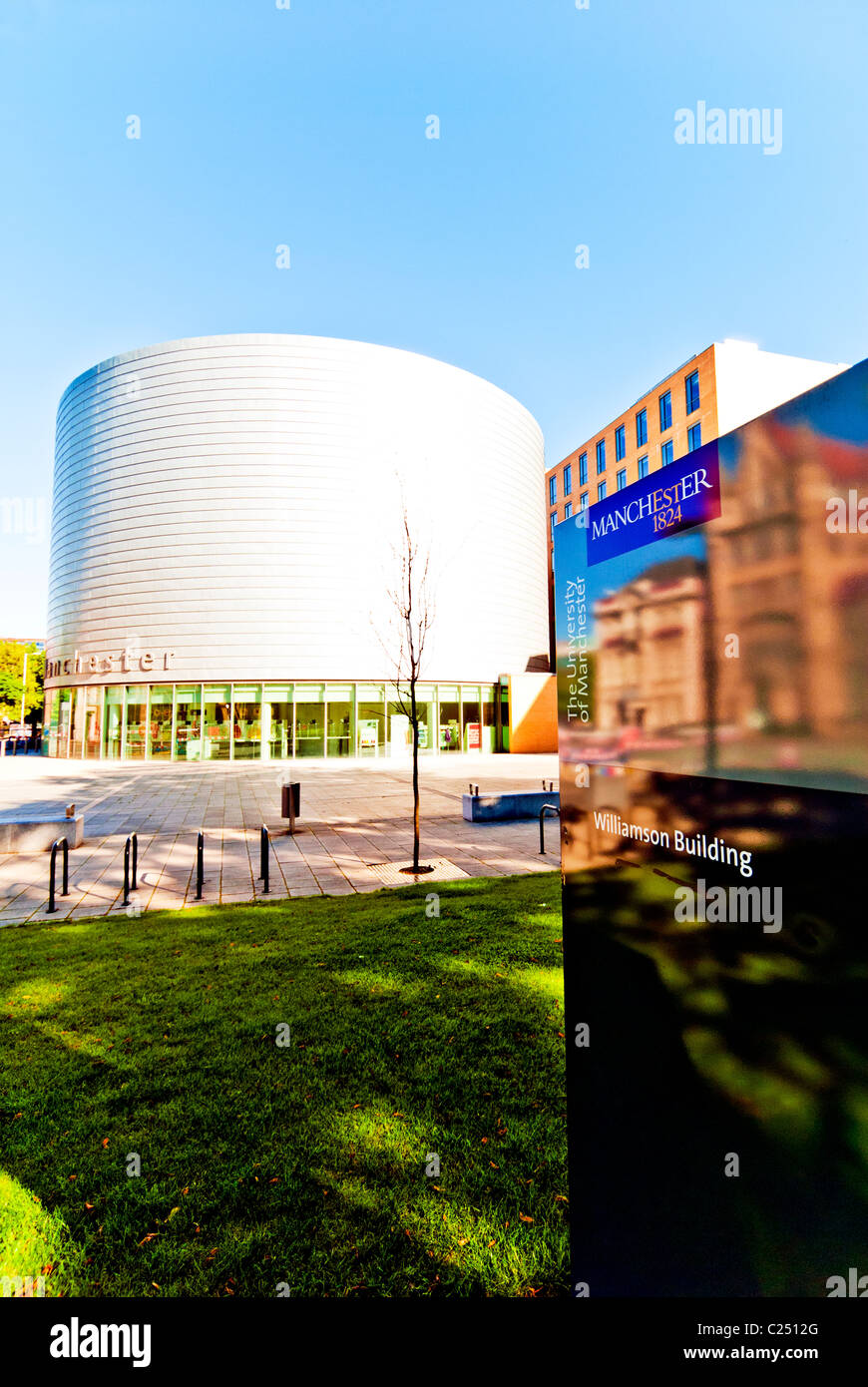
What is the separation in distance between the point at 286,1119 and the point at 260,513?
113ft

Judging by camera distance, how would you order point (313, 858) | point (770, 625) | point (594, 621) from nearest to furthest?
point (770, 625), point (594, 621), point (313, 858)

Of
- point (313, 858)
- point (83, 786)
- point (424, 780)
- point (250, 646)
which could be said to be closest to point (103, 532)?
point (250, 646)

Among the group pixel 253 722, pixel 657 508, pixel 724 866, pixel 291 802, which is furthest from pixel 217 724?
pixel 724 866

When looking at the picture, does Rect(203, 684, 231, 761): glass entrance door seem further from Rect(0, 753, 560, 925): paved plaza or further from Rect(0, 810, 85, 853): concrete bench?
Rect(0, 810, 85, 853): concrete bench

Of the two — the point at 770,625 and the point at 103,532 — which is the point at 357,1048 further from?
the point at 103,532

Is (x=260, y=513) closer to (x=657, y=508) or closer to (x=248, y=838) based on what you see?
(x=248, y=838)

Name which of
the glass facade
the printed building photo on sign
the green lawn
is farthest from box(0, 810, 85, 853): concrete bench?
the glass facade

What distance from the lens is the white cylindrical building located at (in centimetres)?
3409

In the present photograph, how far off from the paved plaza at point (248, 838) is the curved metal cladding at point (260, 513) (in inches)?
440

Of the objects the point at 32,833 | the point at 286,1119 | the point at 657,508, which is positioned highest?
the point at 657,508

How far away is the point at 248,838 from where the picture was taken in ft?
42.1

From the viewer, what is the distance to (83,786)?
74.6 ft

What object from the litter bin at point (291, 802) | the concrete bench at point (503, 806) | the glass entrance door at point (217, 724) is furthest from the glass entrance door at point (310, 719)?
the litter bin at point (291, 802)
